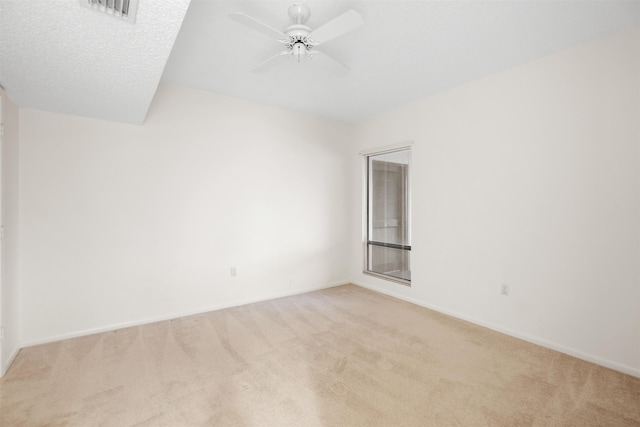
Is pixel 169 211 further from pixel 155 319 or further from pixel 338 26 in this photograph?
pixel 338 26

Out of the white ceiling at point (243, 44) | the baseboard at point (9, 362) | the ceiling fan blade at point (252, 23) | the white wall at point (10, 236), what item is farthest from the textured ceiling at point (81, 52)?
the baseboard at point (9, 362)

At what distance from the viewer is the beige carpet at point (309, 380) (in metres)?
1.81

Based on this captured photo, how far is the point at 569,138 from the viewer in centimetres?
263

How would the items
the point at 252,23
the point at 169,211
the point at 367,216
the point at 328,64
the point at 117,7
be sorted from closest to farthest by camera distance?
the point at 117,7, the point at 252,23, the point at 328,64, the point at 169,211, the point at 367,216

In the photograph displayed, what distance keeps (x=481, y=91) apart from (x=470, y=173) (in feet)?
3.08

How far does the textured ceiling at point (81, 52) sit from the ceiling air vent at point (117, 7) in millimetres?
32

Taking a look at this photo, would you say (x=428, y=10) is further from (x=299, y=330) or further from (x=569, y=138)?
(x=299, y=330)

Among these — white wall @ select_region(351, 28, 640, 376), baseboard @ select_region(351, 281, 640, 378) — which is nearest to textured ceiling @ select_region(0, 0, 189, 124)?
white wall @ select_region(351, 28, 640, 376)

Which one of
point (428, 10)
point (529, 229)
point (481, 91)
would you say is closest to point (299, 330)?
point (529, 229)

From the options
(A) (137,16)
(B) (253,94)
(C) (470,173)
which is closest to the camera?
(A) (137,16)

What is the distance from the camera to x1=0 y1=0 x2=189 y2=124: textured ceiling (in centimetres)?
149

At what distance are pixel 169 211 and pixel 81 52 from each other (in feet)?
6.32

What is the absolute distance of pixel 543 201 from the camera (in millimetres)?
2793

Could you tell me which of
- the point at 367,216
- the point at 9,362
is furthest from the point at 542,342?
the point at 9,362
